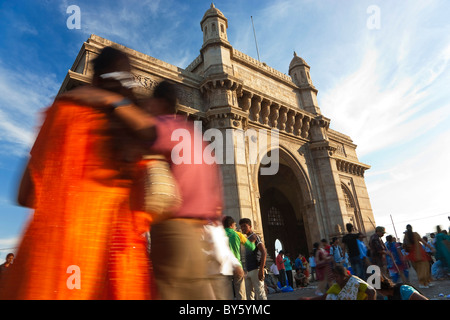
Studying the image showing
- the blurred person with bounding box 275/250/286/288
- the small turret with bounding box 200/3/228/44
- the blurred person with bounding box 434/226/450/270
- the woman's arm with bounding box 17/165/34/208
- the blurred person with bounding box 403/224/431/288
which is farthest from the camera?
the small turret with bounding box 200/3/228/44

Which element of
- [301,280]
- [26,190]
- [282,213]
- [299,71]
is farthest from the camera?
[282,213]

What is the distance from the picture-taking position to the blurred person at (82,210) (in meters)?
1.06

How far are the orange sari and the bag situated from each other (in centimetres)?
5

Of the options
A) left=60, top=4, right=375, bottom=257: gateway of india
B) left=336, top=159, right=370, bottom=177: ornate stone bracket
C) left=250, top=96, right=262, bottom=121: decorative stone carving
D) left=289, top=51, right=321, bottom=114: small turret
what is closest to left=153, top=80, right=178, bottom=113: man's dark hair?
left=60, top=4, right=375, bottom=257: gateway of india

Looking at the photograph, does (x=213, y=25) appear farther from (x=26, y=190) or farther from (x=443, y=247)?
(x=26, y=190)

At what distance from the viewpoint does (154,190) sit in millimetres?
1290

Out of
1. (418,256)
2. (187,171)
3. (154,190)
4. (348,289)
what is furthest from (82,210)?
(418,256)

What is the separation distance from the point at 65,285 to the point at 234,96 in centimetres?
1036

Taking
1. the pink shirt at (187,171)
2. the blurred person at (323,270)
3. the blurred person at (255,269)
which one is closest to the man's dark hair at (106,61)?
the pink shirt at (187,171)

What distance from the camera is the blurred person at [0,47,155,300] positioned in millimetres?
1063

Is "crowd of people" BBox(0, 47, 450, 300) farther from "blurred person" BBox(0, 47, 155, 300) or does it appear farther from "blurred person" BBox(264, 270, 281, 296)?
"blurred person" BBox(264, 270, 281, 296)

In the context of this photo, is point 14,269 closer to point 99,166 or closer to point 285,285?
point 99,166

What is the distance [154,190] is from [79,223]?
33 cm

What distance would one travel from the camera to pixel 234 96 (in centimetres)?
1092
